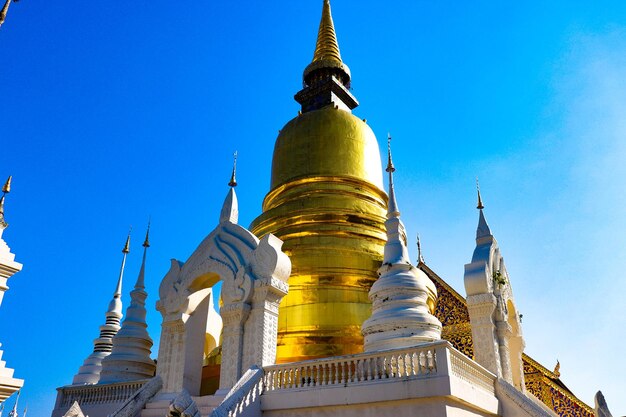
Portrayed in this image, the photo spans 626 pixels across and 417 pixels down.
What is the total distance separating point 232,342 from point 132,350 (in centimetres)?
470

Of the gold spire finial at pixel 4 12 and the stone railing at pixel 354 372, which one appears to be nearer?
the gold spire finial at pixel 4 12

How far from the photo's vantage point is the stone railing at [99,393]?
1084 centimetres

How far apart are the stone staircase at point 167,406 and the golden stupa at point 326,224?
2400 millimetres

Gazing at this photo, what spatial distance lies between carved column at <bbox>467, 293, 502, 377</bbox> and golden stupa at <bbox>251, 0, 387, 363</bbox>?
7.30 ft

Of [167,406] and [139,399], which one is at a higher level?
[139,399]

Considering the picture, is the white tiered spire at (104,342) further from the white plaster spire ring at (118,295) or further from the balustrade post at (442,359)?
the balustrade post at (442,359)

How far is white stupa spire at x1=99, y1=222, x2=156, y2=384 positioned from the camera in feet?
41.0

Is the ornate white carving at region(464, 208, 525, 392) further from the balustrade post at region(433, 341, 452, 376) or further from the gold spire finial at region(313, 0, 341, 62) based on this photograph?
the gold spire finial at region(313, 0, 341, 62)

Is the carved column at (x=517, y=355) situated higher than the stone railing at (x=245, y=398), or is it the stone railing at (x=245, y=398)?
the carved column at (x=517, y=355)

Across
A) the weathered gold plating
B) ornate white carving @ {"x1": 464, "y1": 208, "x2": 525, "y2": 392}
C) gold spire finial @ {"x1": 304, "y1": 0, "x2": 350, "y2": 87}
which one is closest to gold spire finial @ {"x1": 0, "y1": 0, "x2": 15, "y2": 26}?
the weathered gold plating

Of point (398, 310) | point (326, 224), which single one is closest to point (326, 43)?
point (326, 224)

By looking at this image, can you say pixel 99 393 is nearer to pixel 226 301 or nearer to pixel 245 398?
pixel 226 301

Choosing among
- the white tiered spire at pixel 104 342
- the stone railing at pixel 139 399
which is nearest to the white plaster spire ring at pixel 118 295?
the white tiered spire at pixel 104 342

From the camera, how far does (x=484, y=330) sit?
35.3 feet
